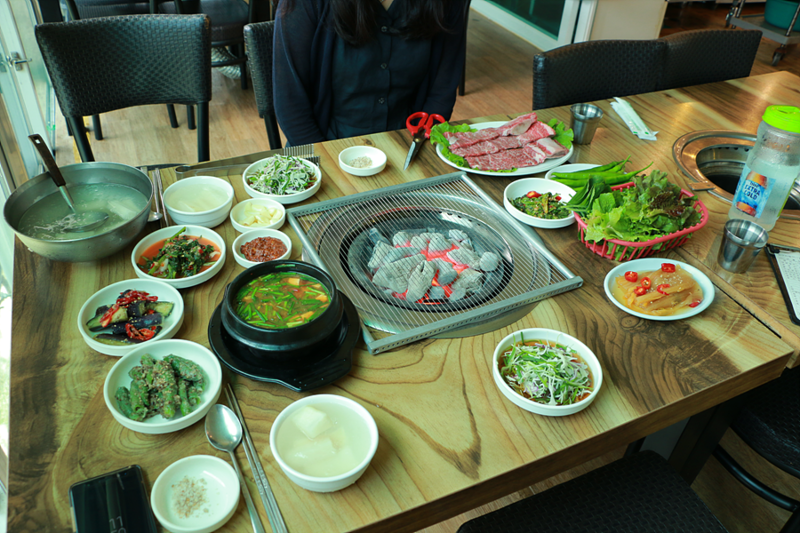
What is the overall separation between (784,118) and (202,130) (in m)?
2.02

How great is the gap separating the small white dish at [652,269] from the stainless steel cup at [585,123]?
680mm


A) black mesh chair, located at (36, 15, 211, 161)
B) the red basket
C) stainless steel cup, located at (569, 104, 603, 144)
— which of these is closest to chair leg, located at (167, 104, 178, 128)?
black mesh chair, located at (36, 15, 211, 161)

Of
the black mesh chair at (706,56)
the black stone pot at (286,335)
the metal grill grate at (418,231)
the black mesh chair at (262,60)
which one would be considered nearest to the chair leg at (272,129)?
the black mesh chair at (262,60)

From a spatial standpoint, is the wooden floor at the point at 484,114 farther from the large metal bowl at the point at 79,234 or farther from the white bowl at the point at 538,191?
the large metal bowl at the point at 79,234

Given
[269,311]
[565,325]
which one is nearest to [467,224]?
[565,325]

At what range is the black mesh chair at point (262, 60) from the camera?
6.86ft

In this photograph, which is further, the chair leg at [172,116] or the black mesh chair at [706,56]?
the chair leg at [172,116]

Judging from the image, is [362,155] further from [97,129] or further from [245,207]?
[97,129]

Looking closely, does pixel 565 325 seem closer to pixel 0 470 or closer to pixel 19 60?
pixel 0 470

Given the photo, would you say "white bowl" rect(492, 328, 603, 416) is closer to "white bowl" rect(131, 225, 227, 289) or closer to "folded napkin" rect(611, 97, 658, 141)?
"white bowl" rect(131, 225, 227, 289)

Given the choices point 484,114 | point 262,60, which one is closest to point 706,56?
point 484,114

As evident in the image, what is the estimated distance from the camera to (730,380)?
115 cm

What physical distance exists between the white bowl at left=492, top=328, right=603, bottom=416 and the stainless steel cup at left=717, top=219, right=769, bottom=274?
0.58 metres

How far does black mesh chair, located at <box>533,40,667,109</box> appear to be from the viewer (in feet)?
7.46
